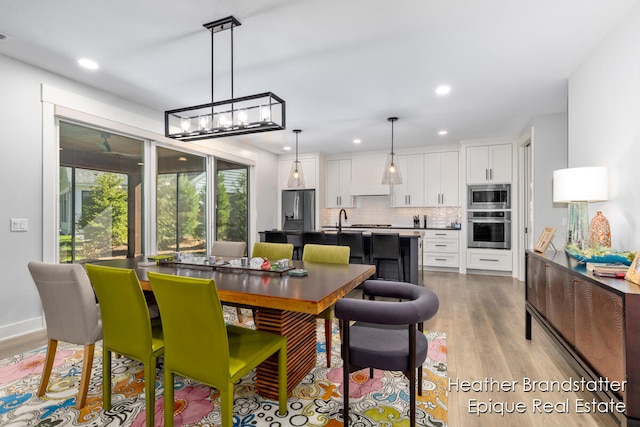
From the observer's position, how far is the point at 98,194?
12.3 ft

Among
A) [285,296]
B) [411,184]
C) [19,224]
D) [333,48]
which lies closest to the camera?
[285,296]

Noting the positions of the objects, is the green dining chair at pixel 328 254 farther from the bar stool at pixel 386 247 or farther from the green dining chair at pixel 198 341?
the bar stool at pixel 386 247

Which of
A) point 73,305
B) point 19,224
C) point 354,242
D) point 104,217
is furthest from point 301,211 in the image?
point 73,305

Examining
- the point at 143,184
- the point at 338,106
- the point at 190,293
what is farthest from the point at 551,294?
the point at 143,184

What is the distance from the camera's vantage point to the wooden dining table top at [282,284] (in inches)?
62.3

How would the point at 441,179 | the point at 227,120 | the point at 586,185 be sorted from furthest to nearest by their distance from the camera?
1. the point at 441,179
2. the point at 227,120
3. the point at 586,185

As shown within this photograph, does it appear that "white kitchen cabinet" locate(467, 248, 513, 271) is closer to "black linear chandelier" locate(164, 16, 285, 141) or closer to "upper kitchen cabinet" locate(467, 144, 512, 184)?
"upper kitchen cabinet" locate(467, 144, 512, 184)

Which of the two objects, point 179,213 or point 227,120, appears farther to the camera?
point 179,213

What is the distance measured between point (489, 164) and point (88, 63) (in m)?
6.10

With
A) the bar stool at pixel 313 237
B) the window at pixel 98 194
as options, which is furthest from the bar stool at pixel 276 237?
the window at pixel 98 194

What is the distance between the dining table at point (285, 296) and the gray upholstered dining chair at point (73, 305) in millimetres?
310

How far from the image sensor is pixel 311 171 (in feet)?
23.7

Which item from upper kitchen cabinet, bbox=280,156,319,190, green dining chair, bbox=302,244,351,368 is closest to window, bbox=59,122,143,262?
green dining chair, bbox=302,244,351,368

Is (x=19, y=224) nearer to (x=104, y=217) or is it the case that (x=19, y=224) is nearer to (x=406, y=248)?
(x=104, y=217)
